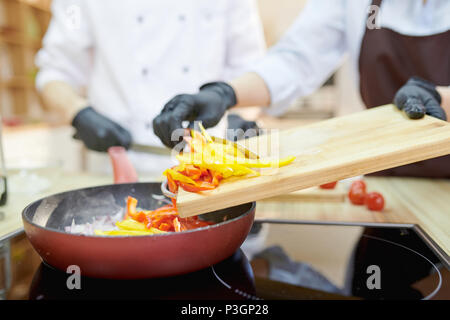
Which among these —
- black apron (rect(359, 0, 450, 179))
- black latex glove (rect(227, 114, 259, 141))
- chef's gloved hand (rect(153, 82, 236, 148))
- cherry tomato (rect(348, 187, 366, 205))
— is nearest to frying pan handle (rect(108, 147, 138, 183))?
chef's gloved hand (rect(153, 82, 236, 148))

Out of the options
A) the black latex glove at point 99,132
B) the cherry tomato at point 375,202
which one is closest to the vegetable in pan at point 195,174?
the cherry tomato at point 375,202

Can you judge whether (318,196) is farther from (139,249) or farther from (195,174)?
(139,249)

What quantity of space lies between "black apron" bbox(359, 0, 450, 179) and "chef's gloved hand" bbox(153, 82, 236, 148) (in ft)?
1.56

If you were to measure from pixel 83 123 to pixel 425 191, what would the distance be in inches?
40.3

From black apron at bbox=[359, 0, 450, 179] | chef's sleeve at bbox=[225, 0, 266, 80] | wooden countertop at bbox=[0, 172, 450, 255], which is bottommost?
wooden countertop at bbox=[0, 172, 450, 255]

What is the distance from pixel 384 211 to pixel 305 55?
0.67 meters

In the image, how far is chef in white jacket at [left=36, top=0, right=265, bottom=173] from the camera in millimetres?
1540

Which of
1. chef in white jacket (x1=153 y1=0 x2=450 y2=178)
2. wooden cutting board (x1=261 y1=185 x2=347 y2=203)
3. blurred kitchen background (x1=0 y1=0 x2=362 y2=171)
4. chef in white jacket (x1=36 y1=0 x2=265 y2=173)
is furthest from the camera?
blurred kitchen background (x1=0 y1=0 x2=362 y2=171)

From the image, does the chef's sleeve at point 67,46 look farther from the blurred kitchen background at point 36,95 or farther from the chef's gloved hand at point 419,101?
the blurred kitchen background at point 36,95

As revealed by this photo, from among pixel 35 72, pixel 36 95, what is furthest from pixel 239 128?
pixel 36 95

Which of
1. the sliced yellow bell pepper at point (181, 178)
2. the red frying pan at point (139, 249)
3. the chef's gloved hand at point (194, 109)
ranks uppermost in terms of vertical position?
the chef's gloved hand at point (194, 109)

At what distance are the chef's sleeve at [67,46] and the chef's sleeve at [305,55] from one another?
0.72 meters

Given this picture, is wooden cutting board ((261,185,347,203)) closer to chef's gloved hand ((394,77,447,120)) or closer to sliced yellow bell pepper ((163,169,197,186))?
chef's gloved hand ((394,77,447,120))

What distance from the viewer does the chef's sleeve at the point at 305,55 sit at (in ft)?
4.40
